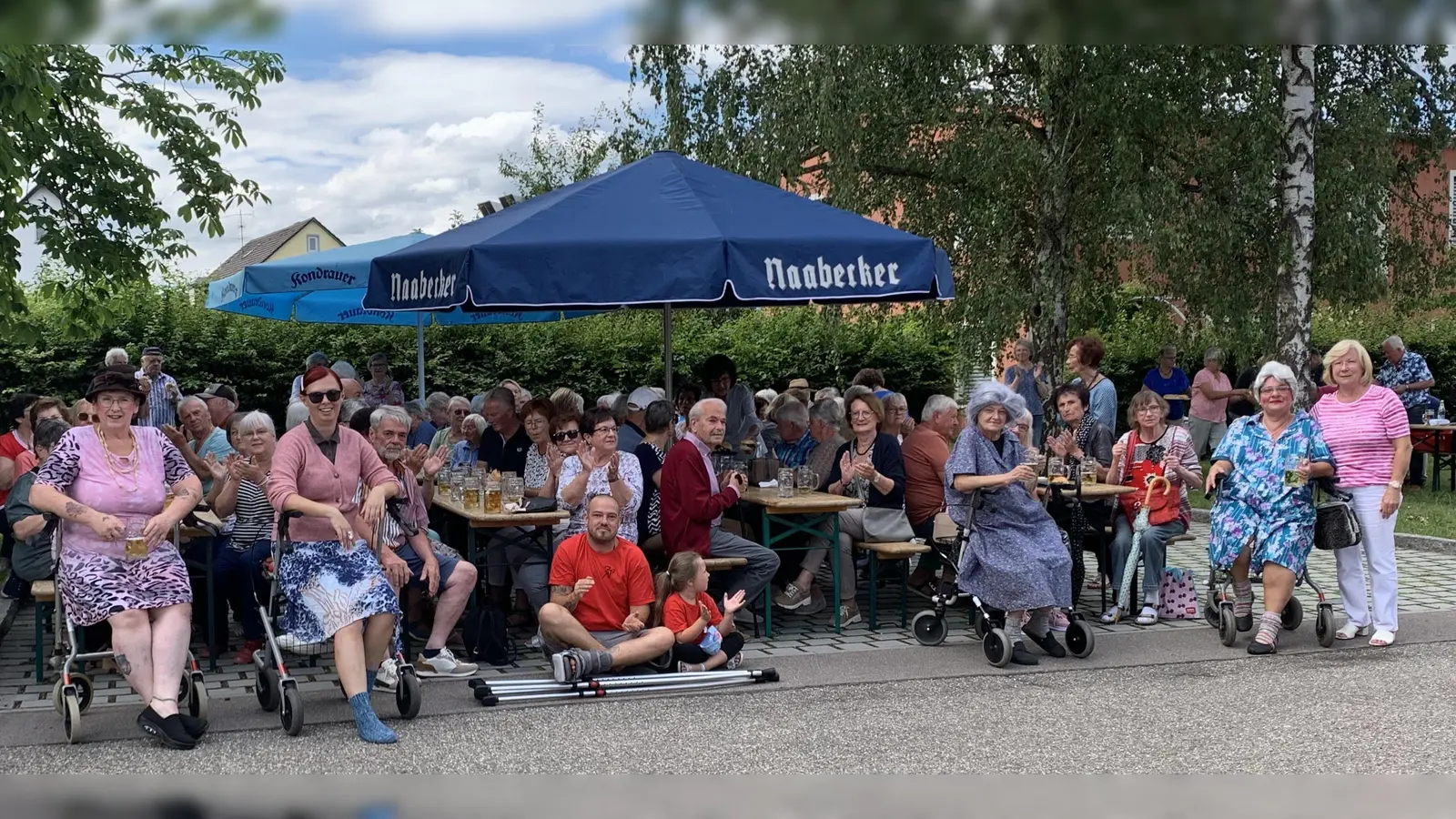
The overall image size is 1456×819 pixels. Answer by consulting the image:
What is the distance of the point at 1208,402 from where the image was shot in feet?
55.0

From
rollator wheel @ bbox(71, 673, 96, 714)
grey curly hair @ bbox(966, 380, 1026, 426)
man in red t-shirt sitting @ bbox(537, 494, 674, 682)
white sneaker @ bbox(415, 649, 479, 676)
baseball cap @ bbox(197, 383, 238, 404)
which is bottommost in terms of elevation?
white sneaker @ bbox(415, 649, 479, 676)

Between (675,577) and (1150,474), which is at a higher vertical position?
(1150,474)

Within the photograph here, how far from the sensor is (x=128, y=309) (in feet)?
55.4

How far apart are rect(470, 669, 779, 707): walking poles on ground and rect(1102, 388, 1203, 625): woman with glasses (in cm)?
281

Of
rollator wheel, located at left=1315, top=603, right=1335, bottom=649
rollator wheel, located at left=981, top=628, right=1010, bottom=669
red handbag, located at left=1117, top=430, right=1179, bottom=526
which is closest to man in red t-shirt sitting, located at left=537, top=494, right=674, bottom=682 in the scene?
rollator wheel, located at left=981, top=628, right=1010, bottom=669

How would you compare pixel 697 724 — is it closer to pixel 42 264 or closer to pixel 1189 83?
pixel 1189 83

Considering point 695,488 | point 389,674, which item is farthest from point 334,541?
point 695,488

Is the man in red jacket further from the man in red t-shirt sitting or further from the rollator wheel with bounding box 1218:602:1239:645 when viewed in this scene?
the rollator wheel with bounding box 1218:602:1239:645

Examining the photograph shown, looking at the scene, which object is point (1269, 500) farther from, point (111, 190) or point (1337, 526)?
point (111, 190)

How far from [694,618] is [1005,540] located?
1.73 meters

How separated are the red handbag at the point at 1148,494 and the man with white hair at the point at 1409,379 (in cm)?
857

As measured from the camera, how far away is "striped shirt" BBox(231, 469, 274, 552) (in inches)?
293
